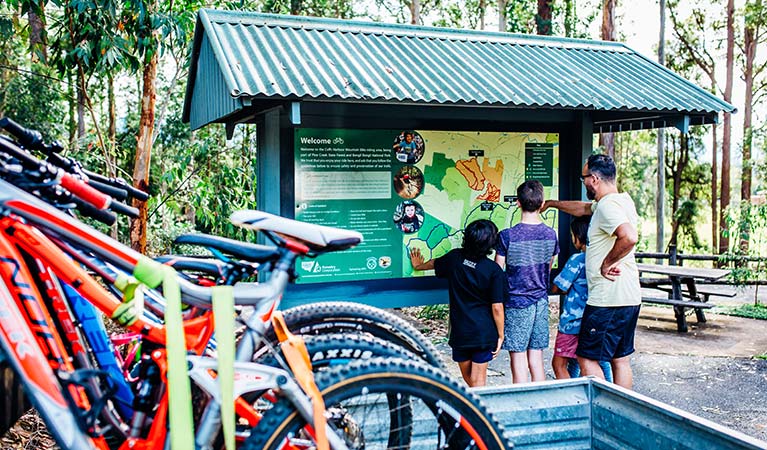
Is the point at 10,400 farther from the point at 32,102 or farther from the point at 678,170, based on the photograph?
the point at 678,170

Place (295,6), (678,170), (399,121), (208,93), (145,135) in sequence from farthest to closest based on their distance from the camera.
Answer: (678,170)
(295,6)
(145,135)
(208,93)
(399,121)

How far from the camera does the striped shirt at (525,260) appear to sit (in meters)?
5.12

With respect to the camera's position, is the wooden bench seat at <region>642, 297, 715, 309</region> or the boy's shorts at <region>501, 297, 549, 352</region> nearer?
the boy's shorts at <region>501, 297, 549, 352</region>

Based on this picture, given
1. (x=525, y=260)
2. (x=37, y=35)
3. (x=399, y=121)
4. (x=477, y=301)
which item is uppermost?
(x=37, y=35)

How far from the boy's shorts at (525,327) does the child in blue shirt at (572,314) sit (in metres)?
0.16

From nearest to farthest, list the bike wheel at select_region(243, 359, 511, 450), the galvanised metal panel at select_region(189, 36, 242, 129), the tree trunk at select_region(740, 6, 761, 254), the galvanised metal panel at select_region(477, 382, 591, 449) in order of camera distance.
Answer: the bike wheel at select_region(243, 359, 511, 450)
the galvanised metal panel at select_region(477, 382, 591, 449)
the galvanised metal panel at select_region(189, 36, 242, 129)
the tree trunk at select_region(740, 6, 761, 254)

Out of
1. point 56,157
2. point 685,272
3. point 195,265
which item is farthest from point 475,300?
point 685,272

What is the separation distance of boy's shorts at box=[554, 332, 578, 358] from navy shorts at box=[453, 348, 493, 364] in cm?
54

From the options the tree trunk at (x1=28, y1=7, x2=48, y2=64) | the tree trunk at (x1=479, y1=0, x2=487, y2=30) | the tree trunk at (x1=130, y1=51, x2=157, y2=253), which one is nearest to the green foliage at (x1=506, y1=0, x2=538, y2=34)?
the tree trunk at (x1=479, y1=0, x2=487, y2=30)

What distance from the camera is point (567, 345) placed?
505 centimetres

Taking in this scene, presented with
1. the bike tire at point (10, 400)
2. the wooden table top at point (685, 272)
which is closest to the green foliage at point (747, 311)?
the wooden table top at point (685, 272)

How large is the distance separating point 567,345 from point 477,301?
0.77 m

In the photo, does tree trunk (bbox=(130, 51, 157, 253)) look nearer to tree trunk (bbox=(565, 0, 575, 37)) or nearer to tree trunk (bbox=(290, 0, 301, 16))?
tree trunk (bbox=(565, 0, 575, 37))

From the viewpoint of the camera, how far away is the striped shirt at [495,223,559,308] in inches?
202
